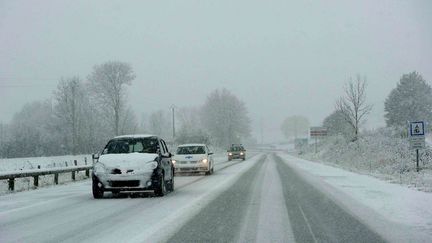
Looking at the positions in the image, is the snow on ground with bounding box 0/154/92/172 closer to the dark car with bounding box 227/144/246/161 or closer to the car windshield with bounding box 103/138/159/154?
the car windshield with bounding box 103/138/159/154

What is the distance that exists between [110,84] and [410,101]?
158ft

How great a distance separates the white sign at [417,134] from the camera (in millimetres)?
24156

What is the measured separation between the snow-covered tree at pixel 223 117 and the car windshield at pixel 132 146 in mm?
101771

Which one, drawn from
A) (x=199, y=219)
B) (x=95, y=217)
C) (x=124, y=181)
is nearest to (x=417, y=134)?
(x=124, y=181)

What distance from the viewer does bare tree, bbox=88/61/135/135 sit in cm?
8406

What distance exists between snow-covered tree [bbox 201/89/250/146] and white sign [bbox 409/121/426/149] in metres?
94.3

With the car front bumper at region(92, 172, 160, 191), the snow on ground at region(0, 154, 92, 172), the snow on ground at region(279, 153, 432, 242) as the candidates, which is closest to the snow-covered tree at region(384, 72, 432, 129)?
the snow on ground at region(0, 154, 92, 172)

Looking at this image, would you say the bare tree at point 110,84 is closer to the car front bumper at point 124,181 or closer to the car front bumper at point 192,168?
the car front bumper at point 192,168

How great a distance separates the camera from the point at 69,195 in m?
16.5

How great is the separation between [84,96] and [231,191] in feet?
256

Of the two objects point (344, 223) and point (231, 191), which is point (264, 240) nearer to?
point (344, 223)

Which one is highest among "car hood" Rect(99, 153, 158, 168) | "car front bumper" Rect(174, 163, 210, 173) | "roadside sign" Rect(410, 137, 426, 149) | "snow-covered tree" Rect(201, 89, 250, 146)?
"snow-covered tree" Rect(201, 89, 250, 146)

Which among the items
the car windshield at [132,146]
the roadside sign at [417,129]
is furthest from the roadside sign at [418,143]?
the car windshield at [132,146]

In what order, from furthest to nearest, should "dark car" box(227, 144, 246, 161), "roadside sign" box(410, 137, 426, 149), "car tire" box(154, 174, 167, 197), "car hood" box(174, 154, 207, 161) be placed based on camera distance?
"dark car" box(227, 144, 246, 161), "car hood" box(174, 154, 207, 161), "roadside sign" box(410, 137, 426, 149), "car tire" box(154, 174, 167, 197)
